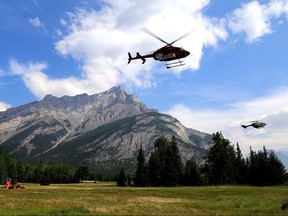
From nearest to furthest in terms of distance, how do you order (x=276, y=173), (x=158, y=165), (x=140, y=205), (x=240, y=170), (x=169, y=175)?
1. (x=140, y=205)
2. (x=276, y=173)
3. (x=169, y=175)
4. (x=158, y=165)
5. (x=240, y=170)

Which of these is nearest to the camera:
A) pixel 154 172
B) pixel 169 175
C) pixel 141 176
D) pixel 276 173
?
pixel 276 173

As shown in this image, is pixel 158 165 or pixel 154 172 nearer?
pixel 158 165

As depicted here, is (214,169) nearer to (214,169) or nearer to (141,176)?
(214,169)

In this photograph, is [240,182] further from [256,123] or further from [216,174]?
[256,123]

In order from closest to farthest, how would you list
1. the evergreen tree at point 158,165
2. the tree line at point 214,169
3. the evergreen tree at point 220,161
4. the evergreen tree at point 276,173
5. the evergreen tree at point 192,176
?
the evergreen tree at point 276,173 < the tree line at point 214,169 < the evergreen tree at point 220,161 < the evergreen tree at point 158,165 < the evergreen tree at point 192,176

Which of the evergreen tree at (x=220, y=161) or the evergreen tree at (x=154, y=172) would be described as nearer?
the evergreen tree at (x=220, y=161)

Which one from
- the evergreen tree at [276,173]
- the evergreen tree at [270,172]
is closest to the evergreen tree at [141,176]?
the evergreen tree at [270,172]

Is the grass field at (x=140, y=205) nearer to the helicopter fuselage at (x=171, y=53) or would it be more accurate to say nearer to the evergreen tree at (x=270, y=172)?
the helicopter fuselage at (x=171, y=53)

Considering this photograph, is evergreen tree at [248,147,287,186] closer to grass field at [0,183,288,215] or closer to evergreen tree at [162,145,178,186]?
evergreen tree at [162,145,178,186]

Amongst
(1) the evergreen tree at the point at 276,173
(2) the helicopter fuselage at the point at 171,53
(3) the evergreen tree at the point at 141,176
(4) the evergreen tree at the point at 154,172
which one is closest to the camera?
(2) the helicopter fuselage at the point at 171,53

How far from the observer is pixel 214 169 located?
107 m

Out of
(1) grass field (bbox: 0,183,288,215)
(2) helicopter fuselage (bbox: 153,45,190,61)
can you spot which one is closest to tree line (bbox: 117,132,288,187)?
(1) grass field (bbox: 0,183,288,215)

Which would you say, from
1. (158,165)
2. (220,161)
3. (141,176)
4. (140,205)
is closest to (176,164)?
(158,165)

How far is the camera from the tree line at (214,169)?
100 meters
